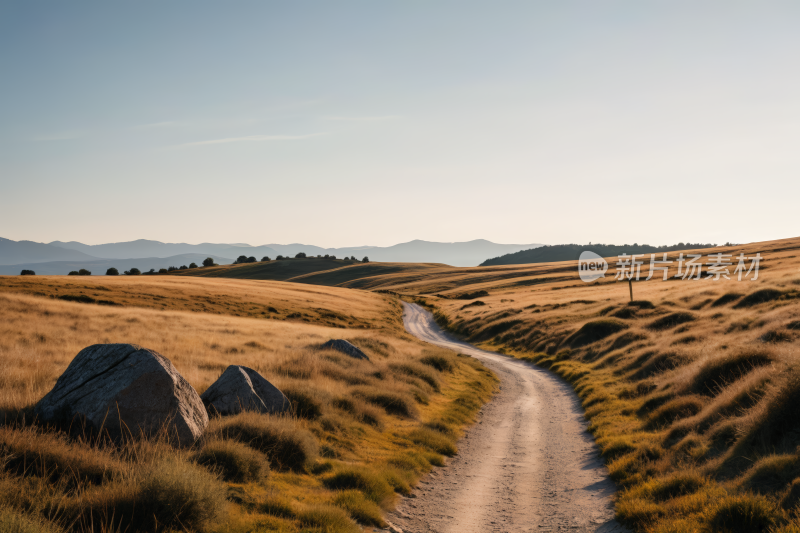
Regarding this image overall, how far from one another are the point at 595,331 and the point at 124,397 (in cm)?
3668

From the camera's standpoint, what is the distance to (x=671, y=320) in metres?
34.4

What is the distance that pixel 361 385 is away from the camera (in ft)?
62.7

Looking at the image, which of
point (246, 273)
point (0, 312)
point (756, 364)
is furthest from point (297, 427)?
point (246, 273)

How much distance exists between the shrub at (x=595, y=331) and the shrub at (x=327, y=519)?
1312 inches

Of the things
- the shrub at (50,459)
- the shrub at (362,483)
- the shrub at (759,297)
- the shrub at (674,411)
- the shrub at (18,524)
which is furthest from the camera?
the shrub at (759,297)

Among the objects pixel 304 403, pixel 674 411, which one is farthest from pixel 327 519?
pixel 674 411

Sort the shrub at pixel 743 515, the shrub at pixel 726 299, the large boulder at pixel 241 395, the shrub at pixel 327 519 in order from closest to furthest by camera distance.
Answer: the shrub at pixel 743 515
the shrub at pixel 327 519
the large boulder at pixel 241 395
the shrub at pixel 726 299

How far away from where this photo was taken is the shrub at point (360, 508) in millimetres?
9242

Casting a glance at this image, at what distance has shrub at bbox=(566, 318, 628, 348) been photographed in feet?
124
